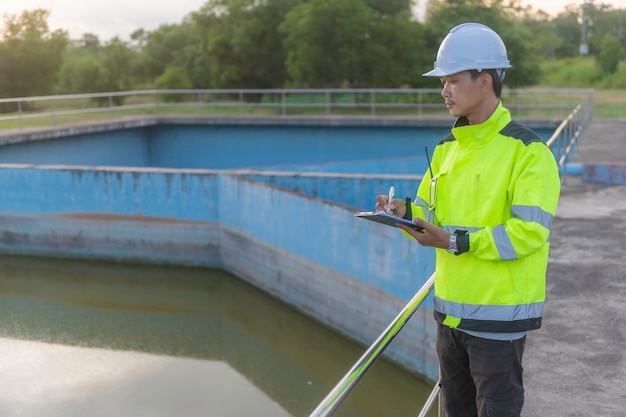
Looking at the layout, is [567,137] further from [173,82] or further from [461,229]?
[173,82]

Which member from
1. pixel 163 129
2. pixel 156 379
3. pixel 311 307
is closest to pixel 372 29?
pixel 163 129

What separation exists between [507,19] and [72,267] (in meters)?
20.0

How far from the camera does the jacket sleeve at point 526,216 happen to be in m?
2.18

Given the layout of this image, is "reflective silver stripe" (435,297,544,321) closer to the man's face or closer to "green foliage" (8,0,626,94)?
the man's face

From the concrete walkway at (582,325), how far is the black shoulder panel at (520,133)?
1.64 metres

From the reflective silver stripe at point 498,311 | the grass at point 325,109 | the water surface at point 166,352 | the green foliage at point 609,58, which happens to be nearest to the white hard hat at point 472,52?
the reflective silver stripe at point 498,311

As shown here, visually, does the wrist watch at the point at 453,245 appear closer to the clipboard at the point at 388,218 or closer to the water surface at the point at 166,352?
the clipboard at the point at 388,218

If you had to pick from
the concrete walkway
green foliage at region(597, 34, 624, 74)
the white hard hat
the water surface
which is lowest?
the water surface

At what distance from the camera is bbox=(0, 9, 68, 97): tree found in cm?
3362

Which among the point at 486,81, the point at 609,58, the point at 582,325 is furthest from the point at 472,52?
the point at 609,58

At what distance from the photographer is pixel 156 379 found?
26.9 ft

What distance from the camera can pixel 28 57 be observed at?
33875mm

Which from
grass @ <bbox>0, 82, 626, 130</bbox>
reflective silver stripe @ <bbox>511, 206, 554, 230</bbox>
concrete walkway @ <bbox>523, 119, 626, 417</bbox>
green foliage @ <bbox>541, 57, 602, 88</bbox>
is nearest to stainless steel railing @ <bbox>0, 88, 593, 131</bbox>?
grass @ <bbox>0, 82, 626, 130</bbox>

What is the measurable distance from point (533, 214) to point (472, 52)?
0.54 metres
